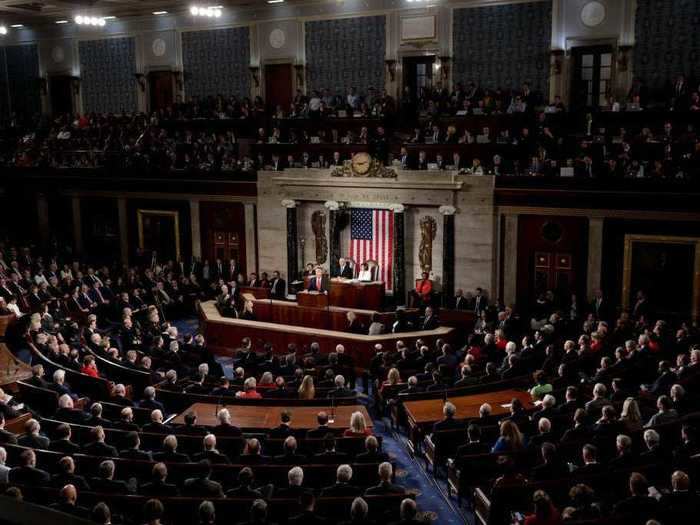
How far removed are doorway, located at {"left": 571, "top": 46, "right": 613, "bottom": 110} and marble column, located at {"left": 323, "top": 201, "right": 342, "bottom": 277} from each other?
765cm

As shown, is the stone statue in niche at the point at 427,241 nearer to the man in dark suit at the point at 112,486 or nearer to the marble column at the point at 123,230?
the marble column at the point at 123,230

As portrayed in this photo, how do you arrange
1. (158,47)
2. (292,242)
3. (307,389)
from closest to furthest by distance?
(307,389) < (292,242) < (158,47)

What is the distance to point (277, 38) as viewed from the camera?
85.0 feet

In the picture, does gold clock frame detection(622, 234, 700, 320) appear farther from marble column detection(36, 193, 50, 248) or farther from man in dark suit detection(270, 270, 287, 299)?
marble column detection(36, 193, 50, 248)

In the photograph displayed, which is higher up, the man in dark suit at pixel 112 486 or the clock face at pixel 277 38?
the clock face at pixel 277 38

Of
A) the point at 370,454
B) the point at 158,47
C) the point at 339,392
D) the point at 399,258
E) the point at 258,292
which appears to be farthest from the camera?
the point at 158,47

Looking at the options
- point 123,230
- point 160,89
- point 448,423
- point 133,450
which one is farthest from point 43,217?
point 448,423

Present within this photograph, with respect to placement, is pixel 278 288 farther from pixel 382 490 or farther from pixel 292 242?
pixel 382 490

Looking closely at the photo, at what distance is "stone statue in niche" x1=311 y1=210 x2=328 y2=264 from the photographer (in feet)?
72.6

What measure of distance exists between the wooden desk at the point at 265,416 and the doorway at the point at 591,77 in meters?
13.4

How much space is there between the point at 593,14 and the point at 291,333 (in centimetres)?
1250

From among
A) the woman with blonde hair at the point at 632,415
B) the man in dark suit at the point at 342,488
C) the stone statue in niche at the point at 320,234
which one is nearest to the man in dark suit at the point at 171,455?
the man in dark suit at the point at 342,488

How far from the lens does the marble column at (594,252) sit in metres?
18.6

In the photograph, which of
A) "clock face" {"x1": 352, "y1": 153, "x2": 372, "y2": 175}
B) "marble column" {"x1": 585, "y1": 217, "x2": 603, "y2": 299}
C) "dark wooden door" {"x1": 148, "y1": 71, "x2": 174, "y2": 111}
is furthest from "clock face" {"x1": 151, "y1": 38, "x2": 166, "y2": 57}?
"marble column" {"x1": 585, "y1": 217, "x2": 603, "y2": 299}
